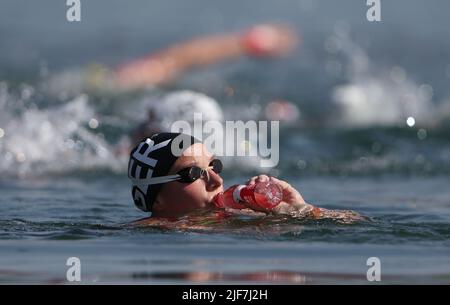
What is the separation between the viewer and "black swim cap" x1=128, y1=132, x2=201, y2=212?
11078mm

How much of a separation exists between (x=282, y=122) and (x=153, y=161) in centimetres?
1610

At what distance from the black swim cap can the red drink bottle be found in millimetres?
Result: 576

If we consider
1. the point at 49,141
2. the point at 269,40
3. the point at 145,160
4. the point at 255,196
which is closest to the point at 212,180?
the point at 255,196

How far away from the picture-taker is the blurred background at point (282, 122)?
10547 millimetres

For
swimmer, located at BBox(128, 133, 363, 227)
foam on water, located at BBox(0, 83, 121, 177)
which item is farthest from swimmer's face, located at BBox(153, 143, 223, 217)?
foam on water, located at BBox(0, 83, 121, 177)

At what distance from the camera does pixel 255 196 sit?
10.6m

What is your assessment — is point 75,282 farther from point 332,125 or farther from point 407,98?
point 407,98

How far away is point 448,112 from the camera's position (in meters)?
28.4

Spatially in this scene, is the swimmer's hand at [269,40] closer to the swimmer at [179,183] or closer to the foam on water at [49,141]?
the foam on water at [49,141]

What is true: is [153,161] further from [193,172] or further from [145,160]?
[193,172]

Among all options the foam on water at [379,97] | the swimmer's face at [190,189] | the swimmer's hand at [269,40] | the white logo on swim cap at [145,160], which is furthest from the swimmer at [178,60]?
the swimmer's face at [190,189]

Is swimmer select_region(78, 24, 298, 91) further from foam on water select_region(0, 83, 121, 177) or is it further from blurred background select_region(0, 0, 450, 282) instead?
foam on water select_region(0, 83, 121, 177)

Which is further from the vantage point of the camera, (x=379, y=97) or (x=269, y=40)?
(x=269, y=40)

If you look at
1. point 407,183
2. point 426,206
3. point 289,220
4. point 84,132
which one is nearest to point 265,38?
point 84,132
